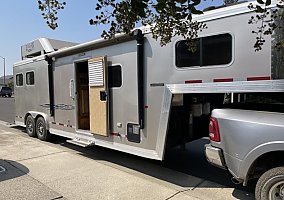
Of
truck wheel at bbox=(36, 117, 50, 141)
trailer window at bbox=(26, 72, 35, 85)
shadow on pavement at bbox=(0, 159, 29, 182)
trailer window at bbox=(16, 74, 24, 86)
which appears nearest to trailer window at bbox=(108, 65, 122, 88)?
shadow on pavement at bbox=(0, 159, 29, 182)

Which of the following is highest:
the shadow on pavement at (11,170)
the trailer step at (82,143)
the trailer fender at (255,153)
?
the trailer fender at (255,153)

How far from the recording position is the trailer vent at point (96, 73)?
6158 mm

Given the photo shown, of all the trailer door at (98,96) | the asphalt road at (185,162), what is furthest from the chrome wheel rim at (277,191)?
the trailer door at (98,96)

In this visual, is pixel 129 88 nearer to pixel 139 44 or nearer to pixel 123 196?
pixel 139 44

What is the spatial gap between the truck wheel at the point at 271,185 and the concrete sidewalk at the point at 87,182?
0.81 m

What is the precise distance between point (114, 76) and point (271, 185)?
3.60 metres

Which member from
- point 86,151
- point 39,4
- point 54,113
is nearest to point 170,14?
point 39,4

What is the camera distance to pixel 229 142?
→ 150 inches

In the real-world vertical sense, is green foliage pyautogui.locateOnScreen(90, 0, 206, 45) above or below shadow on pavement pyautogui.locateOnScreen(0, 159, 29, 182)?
above

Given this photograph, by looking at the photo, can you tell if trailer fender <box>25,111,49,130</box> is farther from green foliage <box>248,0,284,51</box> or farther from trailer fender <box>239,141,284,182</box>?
green foliage <box>248,0,284,51</box>

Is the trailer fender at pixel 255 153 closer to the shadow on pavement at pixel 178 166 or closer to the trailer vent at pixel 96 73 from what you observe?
the shadow on pavement at pixel 178 166

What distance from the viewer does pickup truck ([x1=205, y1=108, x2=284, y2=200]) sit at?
11.2 feet

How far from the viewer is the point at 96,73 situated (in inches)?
248

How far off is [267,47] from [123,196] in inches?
113
